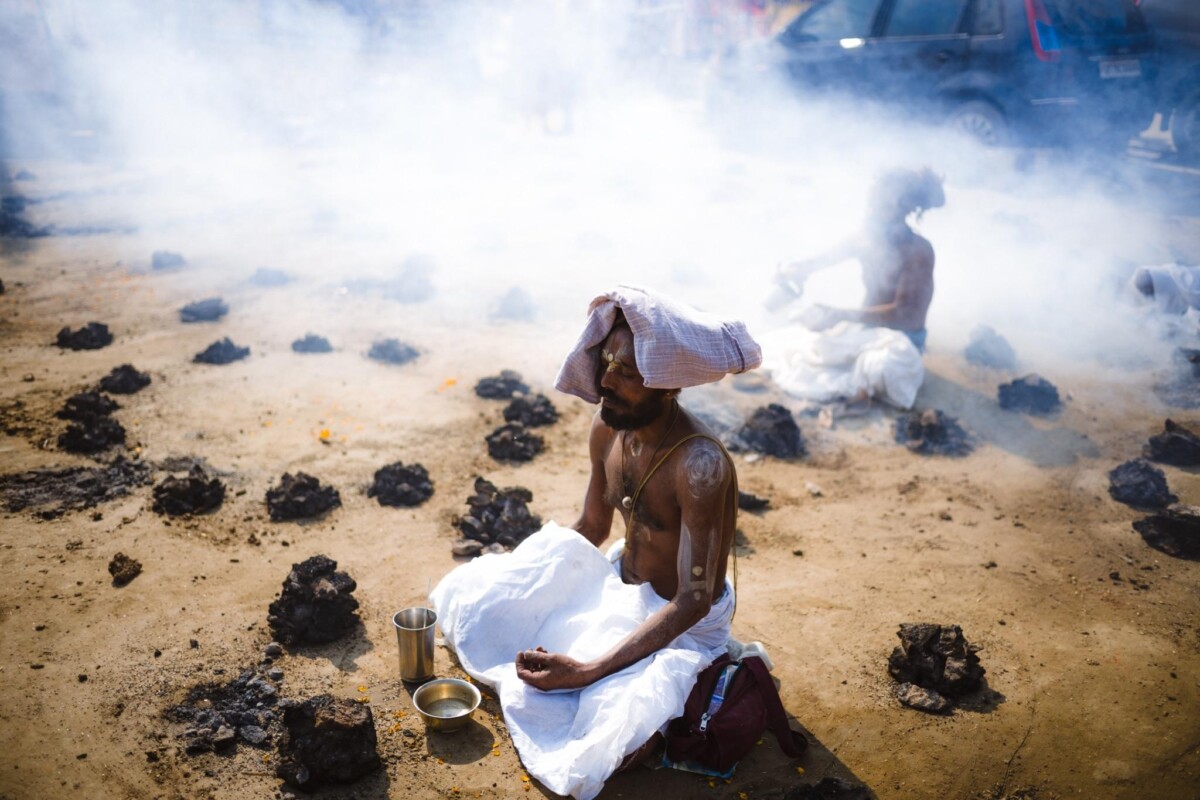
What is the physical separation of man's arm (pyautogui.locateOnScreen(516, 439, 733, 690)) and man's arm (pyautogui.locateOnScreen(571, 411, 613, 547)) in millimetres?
642

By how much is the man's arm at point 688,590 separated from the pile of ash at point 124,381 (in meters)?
4.68

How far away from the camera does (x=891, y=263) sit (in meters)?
6.69

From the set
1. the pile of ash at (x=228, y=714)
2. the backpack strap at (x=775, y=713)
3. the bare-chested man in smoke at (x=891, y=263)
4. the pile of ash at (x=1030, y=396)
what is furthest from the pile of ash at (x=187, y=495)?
the pile of ash at (x=1030, y=396)

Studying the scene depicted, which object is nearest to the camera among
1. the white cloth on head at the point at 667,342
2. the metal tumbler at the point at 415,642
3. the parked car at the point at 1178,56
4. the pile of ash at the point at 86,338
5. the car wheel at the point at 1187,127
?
the white cloth on head at the point at 667,342

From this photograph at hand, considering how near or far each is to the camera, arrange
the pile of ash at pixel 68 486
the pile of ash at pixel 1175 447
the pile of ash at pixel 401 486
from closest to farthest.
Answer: the pile of ash at pixel 68 486 < the pile of ash at pixel 401 486 < the pile of ash at pixel 1175 447

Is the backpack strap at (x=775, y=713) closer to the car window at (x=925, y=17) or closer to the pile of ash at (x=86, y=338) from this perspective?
the pile of ash at (x=86, y=338)

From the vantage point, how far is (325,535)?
15.2ft

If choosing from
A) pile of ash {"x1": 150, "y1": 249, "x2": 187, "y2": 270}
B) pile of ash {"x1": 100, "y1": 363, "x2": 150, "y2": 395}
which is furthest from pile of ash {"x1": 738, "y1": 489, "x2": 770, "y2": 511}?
pile of ash {"x1": 150, "y1": 249, "x2": 187, "y2": 270}

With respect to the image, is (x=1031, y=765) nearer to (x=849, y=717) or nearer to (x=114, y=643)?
(x=849, y=717)

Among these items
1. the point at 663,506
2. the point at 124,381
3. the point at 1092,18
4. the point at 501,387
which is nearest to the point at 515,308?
the point at 501,387

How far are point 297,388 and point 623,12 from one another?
15.5 metres

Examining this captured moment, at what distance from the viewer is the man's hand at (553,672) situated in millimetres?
2984

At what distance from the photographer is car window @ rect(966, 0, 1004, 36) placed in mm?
10422

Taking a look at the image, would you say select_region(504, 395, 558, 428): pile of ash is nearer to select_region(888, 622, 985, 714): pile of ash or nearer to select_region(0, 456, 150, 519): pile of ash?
select_region(0, 456, 150, 519): pile of ash
